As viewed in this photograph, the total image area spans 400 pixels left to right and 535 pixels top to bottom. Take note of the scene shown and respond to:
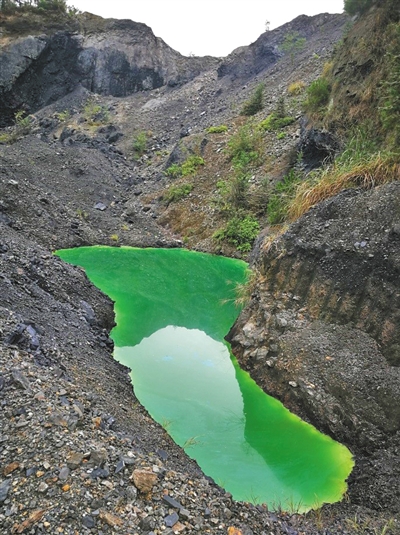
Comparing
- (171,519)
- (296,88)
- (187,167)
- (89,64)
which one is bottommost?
(171,519)

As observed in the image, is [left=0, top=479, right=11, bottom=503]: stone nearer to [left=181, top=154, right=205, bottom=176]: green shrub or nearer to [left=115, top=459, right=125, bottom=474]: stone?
[left=115, top=459, right=125, bottom=474]: stone

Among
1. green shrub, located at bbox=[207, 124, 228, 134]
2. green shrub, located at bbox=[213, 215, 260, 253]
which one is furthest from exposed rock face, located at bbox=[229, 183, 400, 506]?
green shrub, located at bbox=[207, 124, 228, 134]

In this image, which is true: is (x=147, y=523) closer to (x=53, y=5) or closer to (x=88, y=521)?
(x=88, y=521)

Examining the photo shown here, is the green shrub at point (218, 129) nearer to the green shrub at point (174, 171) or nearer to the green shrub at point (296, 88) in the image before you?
the green shrub at point (174, 171)

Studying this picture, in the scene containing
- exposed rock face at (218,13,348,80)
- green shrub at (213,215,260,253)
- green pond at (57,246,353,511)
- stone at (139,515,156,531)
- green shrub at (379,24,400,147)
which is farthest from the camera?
exposed rock face at (218,13,348,80)

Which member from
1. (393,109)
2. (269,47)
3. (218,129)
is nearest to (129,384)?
(393,109)
